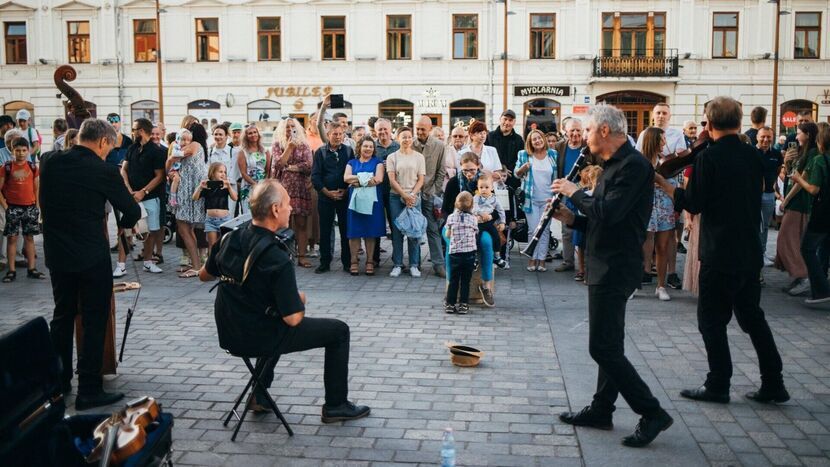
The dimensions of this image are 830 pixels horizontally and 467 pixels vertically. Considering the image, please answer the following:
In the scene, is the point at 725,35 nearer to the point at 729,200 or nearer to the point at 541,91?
the point at 541,91

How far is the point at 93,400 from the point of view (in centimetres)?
565

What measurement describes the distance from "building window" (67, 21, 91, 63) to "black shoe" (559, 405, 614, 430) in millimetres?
35340

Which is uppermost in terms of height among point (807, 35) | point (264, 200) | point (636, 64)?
point (807, 35)

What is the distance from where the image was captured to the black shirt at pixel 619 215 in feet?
15.5

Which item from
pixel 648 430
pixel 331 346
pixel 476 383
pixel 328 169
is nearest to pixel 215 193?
pixel 328 169

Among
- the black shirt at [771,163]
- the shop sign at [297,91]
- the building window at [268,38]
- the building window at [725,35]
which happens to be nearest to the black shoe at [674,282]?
the black shirt at [771,163]

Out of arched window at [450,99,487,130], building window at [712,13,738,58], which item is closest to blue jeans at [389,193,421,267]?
arched window at [450,99,487,130]

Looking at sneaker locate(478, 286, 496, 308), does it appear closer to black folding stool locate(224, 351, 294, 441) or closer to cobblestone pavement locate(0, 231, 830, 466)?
cobblestone pavement locate(0, 231, 830, 466)

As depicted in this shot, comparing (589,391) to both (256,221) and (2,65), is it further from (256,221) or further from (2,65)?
(2,65)

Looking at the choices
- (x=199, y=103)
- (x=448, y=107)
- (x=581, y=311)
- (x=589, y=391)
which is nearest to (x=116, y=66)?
(x=199, y=103)

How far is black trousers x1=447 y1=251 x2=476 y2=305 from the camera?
28.5 feet

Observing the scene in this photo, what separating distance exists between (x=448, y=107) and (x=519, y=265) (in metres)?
23.5

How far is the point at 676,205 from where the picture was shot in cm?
553

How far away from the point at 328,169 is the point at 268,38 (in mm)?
25416
